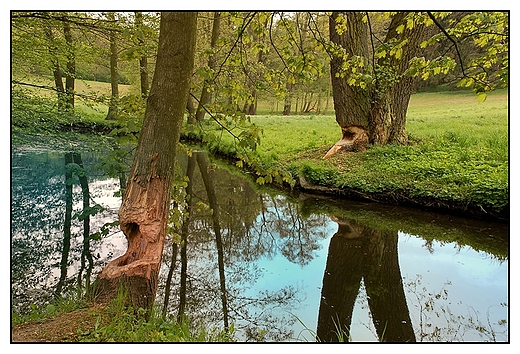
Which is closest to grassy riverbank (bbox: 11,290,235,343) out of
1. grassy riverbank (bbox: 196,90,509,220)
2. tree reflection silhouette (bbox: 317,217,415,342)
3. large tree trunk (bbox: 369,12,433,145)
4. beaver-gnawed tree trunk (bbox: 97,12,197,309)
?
beaver-gnawed tree trunk (bbox: 97,12,197,309)

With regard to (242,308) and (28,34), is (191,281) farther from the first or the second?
(28,34)

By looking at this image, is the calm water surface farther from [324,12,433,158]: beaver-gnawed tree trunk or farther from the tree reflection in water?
[324,12,433,158]: beaver-gnawed tree trunk

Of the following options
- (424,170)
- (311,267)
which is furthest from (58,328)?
(424,170)

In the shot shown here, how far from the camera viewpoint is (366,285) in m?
5.62

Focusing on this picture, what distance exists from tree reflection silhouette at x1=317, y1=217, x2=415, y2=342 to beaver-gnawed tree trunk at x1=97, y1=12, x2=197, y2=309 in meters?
1.94

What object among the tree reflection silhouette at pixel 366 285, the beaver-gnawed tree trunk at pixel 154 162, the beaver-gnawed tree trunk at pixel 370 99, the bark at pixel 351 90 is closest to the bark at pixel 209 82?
the beaver-gnawed tree trunk at pixel 154 162

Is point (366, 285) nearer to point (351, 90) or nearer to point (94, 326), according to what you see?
point (94, 326)

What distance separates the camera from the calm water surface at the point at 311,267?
4.79 metres

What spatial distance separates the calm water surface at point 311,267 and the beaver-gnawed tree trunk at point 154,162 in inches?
44.0

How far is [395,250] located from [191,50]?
5.09 m

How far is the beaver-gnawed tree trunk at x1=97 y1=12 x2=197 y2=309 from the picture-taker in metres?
3.65

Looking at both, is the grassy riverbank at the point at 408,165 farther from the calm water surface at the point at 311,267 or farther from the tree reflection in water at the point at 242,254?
the tree reflection in water at the point at 242,254

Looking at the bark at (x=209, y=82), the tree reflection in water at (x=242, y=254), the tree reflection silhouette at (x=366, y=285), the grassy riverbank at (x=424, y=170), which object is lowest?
the tree reflection in water at (x=242, y=254)

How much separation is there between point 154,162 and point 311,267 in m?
3.64
